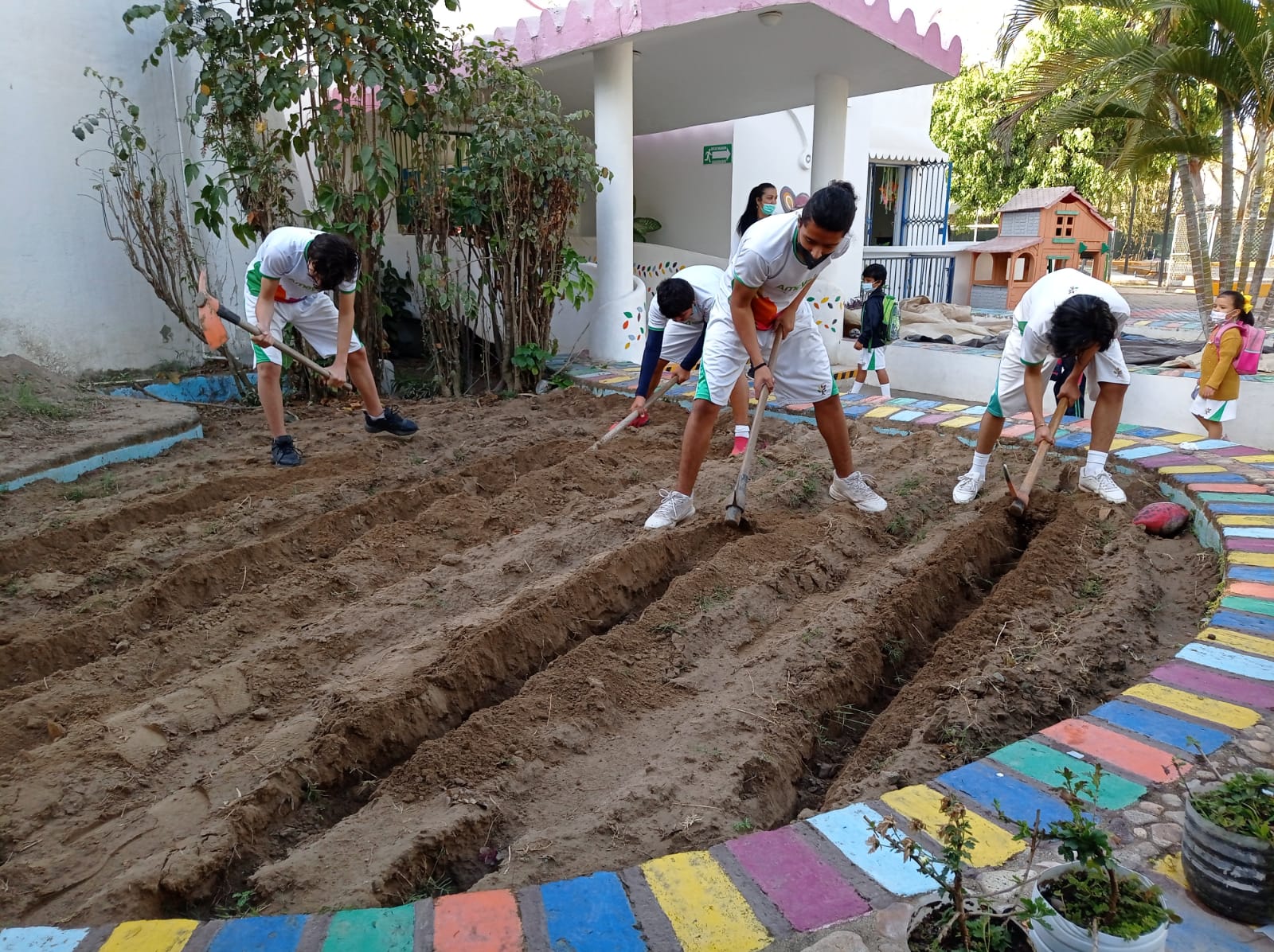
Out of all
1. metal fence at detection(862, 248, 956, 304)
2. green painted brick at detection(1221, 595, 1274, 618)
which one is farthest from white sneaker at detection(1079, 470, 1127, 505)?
metal fence at detection(862, 248, 956, 304)

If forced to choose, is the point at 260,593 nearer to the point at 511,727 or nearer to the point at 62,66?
the point at 511,727

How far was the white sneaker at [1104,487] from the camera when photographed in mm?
4082

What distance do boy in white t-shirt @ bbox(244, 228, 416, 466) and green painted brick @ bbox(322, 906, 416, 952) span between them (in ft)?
12.5

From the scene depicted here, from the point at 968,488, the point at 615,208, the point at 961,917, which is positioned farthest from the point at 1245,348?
the point at 961,917

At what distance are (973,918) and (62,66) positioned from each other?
7.86 meters

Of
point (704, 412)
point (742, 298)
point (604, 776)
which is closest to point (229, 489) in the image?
point (704, 412)

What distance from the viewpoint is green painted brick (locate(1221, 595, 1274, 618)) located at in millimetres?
2860

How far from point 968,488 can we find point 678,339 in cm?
171

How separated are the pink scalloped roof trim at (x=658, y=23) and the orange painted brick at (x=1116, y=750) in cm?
571

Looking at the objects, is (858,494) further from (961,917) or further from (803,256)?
(961,917)

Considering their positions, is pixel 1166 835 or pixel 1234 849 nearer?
pixel 1234 849

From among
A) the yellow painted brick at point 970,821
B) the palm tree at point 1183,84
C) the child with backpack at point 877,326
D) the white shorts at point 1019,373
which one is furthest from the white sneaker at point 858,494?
the palm tree at point 1183,84

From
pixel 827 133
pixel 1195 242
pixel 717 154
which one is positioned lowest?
pixel 1195 242

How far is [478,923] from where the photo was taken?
5.37ft
